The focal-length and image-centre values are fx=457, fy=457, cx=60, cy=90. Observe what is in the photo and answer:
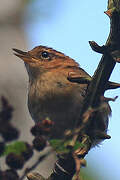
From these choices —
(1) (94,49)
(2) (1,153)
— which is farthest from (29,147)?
(1) (94,49)

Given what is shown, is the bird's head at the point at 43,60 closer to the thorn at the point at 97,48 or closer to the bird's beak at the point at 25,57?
the bird's beak at the point at 25,57

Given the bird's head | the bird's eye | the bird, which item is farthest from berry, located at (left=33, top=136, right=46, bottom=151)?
the bird's eye

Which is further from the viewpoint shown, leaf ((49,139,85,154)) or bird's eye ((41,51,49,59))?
bird's eye ((41,51,49,59))

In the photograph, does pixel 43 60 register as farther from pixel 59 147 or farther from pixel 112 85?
pixel 59 147

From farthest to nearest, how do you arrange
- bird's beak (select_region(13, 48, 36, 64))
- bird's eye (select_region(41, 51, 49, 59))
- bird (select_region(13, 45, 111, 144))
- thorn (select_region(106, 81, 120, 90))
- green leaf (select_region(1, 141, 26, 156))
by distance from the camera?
bird's eye (select_region(41, 51, 49, 59))
bird's beak (select_region(13, 48, 36, 64))
bird (select_region(13, 45, 111, 144))
thorn (select_region(106, 81, 120, 90))
green leaf (select_region(1, 141, 26, 156))

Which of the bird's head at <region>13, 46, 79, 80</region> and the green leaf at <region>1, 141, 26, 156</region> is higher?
the green leaf at <region>1, 141, 26, 156</region>

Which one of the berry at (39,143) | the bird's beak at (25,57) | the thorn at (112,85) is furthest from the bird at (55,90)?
the berry at (39,143)

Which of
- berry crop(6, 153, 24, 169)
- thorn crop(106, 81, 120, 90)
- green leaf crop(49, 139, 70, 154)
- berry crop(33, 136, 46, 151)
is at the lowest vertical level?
berry crop(6, 153, 24, 169)

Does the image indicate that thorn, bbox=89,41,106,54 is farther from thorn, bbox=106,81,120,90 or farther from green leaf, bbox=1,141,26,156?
green leaf, bbox=1,141,26,156
